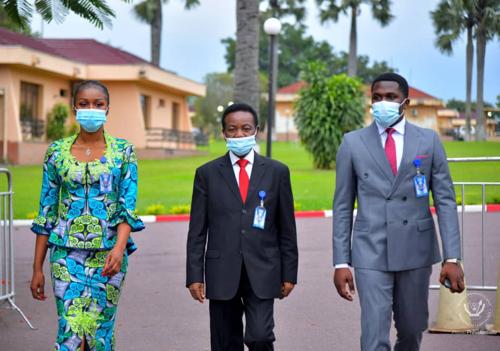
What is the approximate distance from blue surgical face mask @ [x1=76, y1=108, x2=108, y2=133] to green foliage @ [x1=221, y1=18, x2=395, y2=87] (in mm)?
87116

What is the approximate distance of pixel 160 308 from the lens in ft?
30.2

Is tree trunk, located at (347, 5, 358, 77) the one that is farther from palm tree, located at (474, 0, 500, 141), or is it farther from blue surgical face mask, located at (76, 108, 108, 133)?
blue surgical face mask, located at (76, 108, 108, 133)

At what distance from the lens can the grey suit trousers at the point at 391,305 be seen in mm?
5121

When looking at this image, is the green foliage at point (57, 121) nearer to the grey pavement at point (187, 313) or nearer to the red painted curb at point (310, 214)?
the red painted curb at point (310, 214)

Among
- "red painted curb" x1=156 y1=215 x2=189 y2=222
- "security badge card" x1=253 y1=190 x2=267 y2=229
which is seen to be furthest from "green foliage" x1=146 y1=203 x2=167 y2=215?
"security badge card" x1=253 y1=190 x2=267 y2=229

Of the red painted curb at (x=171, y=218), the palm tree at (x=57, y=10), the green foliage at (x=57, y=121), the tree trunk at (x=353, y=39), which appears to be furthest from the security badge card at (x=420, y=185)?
the tree trunk at (x=353, y=39)

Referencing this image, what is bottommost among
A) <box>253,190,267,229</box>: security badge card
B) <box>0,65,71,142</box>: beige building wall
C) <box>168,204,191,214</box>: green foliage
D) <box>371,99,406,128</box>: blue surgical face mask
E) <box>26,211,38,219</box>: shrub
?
<box>26,211,38,219</box>: shrub

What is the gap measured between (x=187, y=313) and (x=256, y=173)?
148 inches

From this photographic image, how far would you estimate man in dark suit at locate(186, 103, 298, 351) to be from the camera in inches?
210

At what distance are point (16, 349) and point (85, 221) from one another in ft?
8.63

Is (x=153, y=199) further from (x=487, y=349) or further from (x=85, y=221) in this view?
(x=85, y=221)

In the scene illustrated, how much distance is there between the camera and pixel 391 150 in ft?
17.5

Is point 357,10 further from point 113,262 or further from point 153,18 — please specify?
point 113,262

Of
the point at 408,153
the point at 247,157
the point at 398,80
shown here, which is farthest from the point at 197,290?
the point at 398,80
